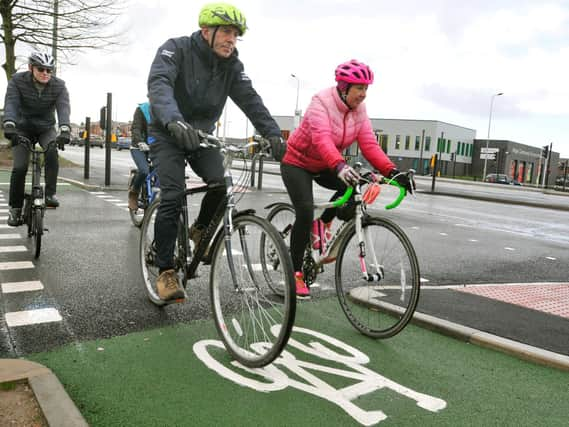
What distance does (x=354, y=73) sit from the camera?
12.5 ft

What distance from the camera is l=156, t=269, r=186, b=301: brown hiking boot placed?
3691mm

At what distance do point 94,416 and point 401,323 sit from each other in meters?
2.03

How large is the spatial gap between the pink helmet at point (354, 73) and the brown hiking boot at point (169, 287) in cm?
188

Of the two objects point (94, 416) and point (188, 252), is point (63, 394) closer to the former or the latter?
point (94, 416)

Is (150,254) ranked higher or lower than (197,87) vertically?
lower

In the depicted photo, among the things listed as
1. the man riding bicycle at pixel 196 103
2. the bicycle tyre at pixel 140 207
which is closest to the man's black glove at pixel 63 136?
the bicycle tyre at pixel 140 207

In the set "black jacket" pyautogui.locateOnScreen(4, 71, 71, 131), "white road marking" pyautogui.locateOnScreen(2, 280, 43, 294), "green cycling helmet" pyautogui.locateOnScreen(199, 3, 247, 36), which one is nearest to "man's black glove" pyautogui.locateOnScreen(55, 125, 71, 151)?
"black jacket" pyautogui.locateOnScreen(4, 71, 71, 131)

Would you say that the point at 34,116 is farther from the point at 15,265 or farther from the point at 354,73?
the point at 354,73

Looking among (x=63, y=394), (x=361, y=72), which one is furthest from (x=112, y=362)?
(x=361, y=72)

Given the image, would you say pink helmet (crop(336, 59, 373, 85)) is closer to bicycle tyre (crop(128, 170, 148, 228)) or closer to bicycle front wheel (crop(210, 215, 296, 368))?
bicycle front wheel (crop(210, 215, 296, 368))

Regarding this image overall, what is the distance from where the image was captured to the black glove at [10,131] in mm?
5512

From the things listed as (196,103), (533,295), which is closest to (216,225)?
(196,103)

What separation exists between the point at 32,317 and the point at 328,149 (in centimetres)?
246

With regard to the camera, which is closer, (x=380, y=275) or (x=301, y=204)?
(x=380, y=275)
